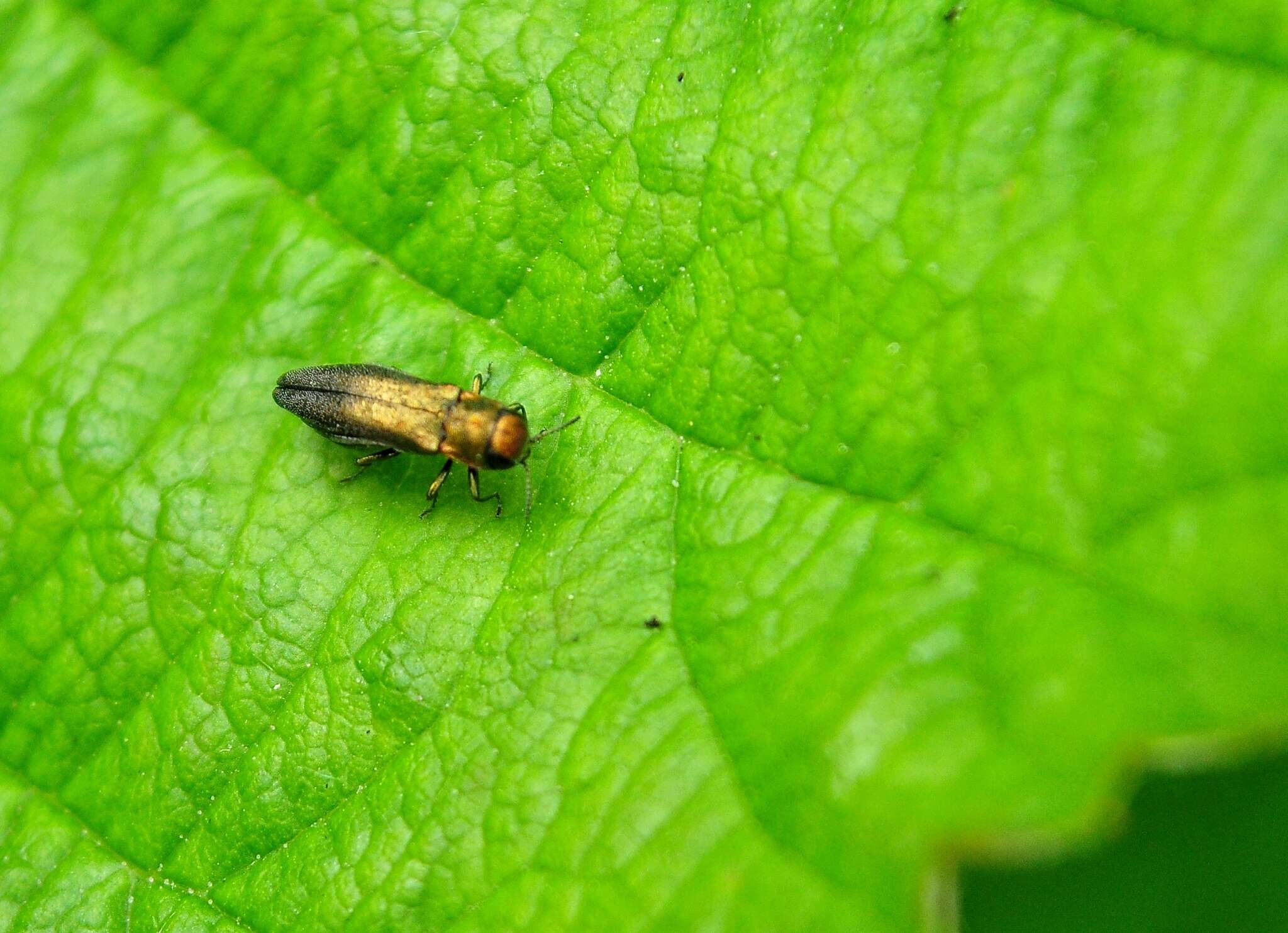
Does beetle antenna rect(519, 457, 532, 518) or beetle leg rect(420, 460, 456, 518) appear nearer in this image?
beetle antenna rect(519, 457, 532, 518)

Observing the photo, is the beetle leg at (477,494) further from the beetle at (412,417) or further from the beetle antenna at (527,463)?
the beetle antenna at (527,463)

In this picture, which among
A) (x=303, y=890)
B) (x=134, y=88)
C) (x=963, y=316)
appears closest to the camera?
(x=963, y=316)

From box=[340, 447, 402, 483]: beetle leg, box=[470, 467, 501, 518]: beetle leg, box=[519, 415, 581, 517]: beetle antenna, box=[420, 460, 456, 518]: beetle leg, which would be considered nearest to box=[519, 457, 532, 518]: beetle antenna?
box=[519, 415, 581, 517]: beetle antenna

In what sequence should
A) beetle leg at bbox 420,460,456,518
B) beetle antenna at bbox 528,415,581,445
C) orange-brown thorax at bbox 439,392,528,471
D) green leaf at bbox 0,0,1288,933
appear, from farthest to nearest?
beetle leg at bbox 420,460,456,518 < orange-brown thorax at bbox 439,392,528,471 < beetle antenna at bbox 528,415,581,445 < green leaf at bbox 0,0,1288,933

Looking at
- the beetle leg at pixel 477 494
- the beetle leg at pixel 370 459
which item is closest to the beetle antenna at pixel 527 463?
the beetle leg at pixel 477 494

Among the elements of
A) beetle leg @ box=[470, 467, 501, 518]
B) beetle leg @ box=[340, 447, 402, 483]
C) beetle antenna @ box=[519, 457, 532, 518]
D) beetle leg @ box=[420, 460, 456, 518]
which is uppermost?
beetle antenna @ box=[519, 457, 532, 518]

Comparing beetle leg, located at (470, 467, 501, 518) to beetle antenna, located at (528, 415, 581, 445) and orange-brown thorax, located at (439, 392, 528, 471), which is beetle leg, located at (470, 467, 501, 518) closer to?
orange-brown thorax, located at (439, 392, 528, 471)

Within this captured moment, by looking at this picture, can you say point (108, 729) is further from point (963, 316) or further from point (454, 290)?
point (963, 316)

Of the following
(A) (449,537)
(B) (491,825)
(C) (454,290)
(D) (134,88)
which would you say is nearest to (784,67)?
(C) (454,290)
